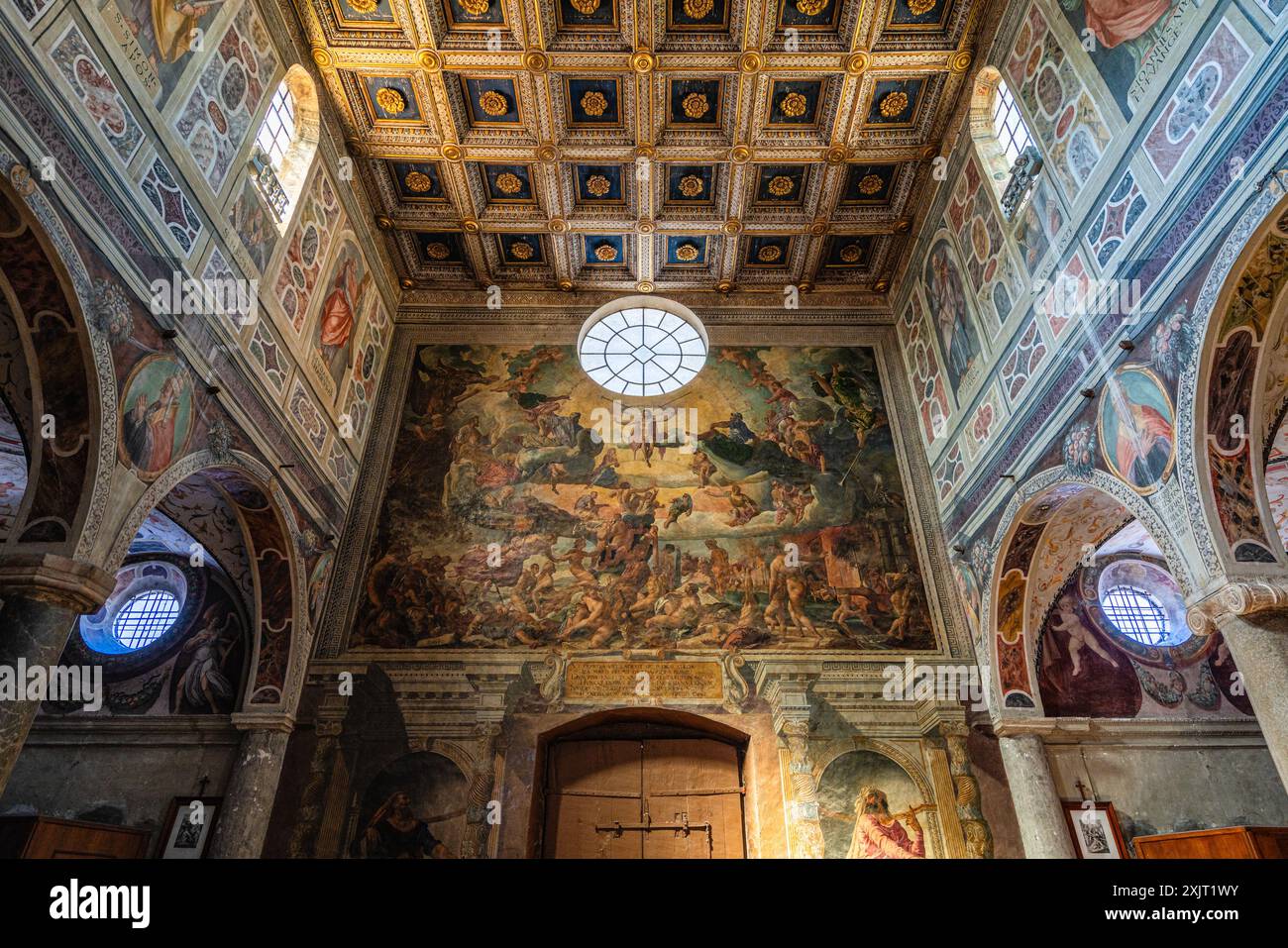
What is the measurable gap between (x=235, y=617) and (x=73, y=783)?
290cm

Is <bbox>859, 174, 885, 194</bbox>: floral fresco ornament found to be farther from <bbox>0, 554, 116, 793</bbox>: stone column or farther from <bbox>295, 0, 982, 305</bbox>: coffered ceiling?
<bbox>0, 554, 116, 793</bbox>: stone column

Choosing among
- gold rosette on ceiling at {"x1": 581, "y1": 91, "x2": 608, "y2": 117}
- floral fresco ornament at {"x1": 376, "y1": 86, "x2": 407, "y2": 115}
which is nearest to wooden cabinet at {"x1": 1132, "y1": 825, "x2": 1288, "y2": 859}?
gold rosette on ceiling at {"x1": 581, "y1": 91, "x2": 608, "y2": 117}

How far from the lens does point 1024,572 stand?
9.96 metres

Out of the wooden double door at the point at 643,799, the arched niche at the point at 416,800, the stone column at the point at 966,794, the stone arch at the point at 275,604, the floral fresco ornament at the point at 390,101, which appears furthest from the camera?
the floral fresco ornament at the point at 390,101

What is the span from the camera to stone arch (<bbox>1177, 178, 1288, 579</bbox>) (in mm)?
5957

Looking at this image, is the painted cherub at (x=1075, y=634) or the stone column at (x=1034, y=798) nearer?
the stone column at (x=1034, y=798)

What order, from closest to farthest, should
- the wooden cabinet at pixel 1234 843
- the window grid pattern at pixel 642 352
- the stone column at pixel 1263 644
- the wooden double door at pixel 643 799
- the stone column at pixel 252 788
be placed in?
the stone column at pixel 1263 644 → the wooden cabinet at pixel 1234 843 → the stone column at pixel 252 788 → the wooden double door at pixel 643 799 → the window grid pattern at pixel 642 352

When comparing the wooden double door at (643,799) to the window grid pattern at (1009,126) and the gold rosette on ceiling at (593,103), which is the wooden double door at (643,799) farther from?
the gold rosette on ceiling at (593,103)

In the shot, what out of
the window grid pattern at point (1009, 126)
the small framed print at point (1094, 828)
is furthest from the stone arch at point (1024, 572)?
the window grid pattern at point (1009, 126)

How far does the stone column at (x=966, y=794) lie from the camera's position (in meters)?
9.60

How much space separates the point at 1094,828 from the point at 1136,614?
3.76m

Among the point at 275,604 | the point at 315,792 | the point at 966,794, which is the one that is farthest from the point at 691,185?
the point at 315,792

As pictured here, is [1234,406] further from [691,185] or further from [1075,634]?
[691,185]

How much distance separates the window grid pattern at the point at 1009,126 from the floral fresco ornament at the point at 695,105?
13.5 feet
